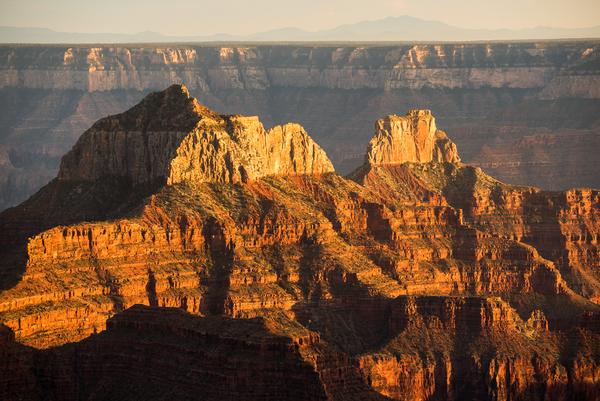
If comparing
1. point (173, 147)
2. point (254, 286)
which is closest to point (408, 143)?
point (173, 147)

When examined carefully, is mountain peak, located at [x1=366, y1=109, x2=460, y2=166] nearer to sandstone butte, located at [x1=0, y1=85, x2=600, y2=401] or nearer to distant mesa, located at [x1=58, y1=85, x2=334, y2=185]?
sandstone butte, located at [x1=0, y1=85, x2=600, y2=401]

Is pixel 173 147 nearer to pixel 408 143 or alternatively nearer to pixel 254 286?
pixel 254 286

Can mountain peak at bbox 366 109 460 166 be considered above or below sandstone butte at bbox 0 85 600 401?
above

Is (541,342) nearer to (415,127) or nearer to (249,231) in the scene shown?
(249,231)

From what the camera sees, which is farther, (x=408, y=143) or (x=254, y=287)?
(x=408, y=143)

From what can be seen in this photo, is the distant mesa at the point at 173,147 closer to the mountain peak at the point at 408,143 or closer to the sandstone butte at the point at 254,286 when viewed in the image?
the sandstone butte at the point at 254,286

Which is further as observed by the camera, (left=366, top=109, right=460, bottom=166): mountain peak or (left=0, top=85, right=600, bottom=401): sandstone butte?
(left=366, top=109, right=460, bottom=166): mountain peak

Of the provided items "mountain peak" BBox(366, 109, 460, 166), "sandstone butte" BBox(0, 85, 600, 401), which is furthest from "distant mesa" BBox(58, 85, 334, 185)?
"mountain peak" BBox(366, 109, 460, 166)
